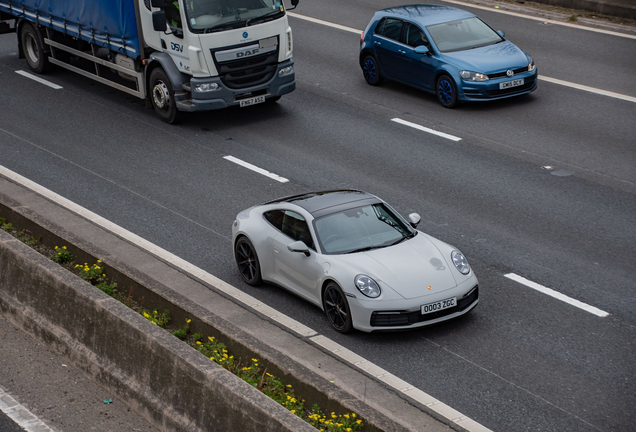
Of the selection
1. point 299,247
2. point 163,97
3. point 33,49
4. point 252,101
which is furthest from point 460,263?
point 33,49

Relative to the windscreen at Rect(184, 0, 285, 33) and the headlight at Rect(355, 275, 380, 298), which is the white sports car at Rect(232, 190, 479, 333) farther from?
the windscreen at Rect(184, 0, 285, 33)

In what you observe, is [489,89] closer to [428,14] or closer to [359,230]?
[428,14]

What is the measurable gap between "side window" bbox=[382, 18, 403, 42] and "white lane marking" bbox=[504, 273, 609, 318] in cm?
873

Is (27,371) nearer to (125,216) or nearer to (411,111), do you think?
(125,216)

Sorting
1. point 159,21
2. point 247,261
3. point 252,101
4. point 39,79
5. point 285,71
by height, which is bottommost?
point 39,79

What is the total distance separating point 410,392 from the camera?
7.36 m

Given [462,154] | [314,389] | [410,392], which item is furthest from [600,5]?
[314,389]

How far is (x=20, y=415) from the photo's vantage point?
6.44 meters

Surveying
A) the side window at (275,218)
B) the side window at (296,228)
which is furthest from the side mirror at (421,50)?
the side window at (296,228)

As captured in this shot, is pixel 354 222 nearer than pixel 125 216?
Yes

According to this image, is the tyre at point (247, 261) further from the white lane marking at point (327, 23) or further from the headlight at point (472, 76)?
the white lane marking at point (327, 23)

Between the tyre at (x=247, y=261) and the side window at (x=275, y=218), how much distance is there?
1.17ft

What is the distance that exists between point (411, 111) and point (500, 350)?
28.5ft

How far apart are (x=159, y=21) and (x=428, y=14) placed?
5.83 metres
